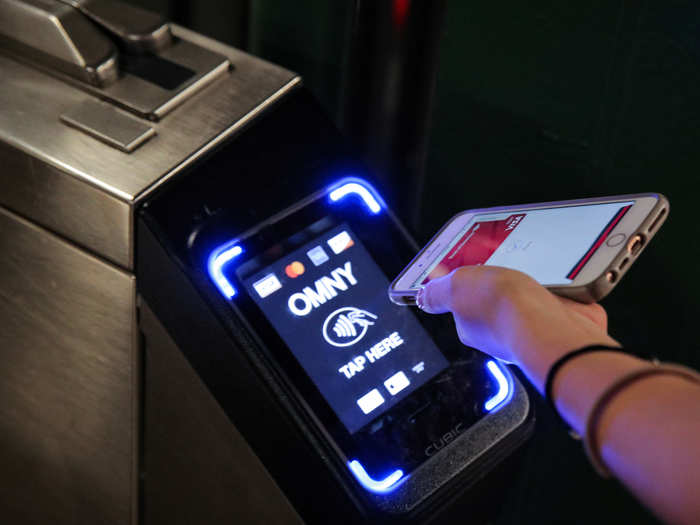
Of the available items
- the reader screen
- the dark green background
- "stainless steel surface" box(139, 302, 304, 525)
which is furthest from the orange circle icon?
the dark green background

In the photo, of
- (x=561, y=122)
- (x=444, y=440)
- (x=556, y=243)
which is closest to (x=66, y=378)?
(x=444, y=440)


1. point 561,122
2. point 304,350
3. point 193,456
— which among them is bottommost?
point 193,456

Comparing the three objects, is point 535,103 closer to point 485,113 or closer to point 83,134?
point 485,113

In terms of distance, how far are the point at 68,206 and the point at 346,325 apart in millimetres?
255

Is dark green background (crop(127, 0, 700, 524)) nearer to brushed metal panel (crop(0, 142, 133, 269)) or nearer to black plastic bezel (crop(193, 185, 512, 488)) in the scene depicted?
black plastic bezel (crop(193, 185, 512, 488))

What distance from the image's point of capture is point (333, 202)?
0.70 meters

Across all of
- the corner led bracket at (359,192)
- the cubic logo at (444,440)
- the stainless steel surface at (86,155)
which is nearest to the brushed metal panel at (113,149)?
the stainless steel surface at (86,155)

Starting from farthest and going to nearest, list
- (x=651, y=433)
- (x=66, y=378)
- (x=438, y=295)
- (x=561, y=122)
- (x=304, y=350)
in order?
1. (x=561, y=122)
2. (x=66, y=378)
3. (x=304, y=350)
4. (x=438, y=295)
5. (x=651, y=433)

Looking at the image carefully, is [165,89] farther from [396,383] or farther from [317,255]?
[396,383]

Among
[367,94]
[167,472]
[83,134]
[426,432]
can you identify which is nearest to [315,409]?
[426,432]

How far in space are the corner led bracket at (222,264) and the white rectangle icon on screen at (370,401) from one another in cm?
14

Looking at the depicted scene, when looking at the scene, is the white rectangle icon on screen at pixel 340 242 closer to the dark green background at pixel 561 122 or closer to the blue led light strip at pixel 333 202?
the blue led light strip at pixel 333 202

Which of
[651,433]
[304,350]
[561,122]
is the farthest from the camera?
[561,122]

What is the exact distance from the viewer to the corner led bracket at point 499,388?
68cm
